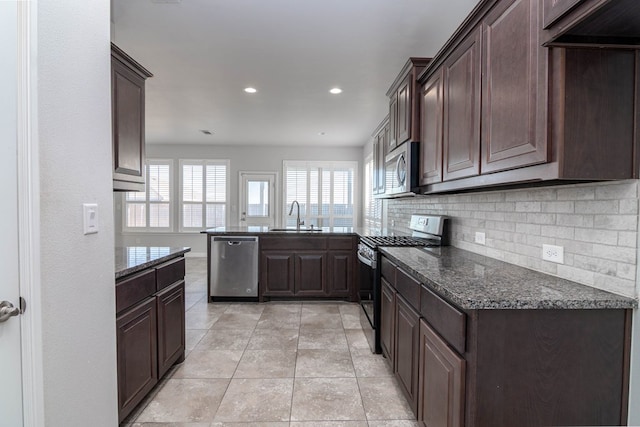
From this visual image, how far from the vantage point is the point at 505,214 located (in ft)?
6.36

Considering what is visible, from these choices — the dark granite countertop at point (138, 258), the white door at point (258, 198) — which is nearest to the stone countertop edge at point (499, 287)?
the dark granite countertop at point (138, 258)

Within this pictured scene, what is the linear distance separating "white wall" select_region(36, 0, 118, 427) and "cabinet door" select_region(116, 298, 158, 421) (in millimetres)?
248

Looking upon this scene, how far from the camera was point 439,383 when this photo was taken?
4.45 ft

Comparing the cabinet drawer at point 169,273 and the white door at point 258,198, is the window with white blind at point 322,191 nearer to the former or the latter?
the white door at point 258,198

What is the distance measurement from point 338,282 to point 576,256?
2.86 m

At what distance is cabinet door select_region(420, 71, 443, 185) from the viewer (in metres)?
2.12

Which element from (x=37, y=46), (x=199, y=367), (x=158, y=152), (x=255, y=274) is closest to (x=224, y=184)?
(x=158, y=152)

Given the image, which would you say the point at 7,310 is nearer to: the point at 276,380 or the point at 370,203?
the point at 276,380

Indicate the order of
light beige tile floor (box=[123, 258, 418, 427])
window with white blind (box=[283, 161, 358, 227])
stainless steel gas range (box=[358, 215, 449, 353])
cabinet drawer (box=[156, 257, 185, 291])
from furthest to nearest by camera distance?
window with white blind (box=[283, 161, 358, 227]), stainless steel gas range (box=[358, 215, 449, 353]), cabinet drawer (box=[156, 257, 185, 291]), light beige tile floor (box=[123, 258, 418, 427])

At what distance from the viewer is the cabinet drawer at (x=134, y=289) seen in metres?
1.62

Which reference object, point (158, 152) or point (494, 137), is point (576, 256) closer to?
point (494, 137)

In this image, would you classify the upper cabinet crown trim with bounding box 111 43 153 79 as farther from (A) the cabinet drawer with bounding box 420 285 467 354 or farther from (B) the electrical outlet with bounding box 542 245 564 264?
(B) the electrical outlet with bounding box 542 245 564 264

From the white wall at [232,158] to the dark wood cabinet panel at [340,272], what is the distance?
3714 millimetres

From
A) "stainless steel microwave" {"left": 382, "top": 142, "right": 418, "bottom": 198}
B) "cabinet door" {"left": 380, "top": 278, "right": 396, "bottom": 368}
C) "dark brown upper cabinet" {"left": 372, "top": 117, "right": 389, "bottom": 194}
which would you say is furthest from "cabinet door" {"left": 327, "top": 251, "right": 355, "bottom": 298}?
"cabinet door" {"left": 380, "top": 278, "right": 396, "bottom": 368}
